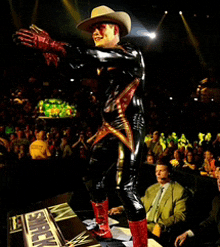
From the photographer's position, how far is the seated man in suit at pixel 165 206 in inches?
106

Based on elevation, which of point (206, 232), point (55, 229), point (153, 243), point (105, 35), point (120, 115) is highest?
point (105, 35)

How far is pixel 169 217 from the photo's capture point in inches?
110

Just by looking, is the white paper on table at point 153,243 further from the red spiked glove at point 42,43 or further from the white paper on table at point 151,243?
the red spiked glove at point 42,43

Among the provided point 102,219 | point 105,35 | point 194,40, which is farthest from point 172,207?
point 194,40

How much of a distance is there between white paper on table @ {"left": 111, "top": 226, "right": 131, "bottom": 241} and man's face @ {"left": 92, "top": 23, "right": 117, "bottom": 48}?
152 centimetres

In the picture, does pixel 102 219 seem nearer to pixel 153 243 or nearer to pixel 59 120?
pixel 153 243

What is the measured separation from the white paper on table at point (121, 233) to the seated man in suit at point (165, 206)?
433mm

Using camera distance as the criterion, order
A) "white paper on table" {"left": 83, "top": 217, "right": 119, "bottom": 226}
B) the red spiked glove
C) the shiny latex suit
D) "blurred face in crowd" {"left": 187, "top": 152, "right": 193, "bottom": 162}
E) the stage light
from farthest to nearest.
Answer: the stage light < "blurred face in crowd" {"left": 187, "top": 152, "right": 193, "bottom": 162} < "white paper on table" {"left": 83, "top": 217, "right": 119, "bottom": 226} < the shiny latex suit < the red spiked glove

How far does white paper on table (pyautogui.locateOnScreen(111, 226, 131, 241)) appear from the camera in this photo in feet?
7.24

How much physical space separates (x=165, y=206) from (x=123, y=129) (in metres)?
1.48

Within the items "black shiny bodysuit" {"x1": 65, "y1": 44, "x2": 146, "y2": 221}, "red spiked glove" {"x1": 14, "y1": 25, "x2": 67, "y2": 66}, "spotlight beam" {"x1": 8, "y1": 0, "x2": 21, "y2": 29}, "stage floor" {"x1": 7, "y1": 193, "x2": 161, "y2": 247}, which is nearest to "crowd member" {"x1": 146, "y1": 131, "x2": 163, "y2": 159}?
"stage floor" {"x1": 7, "y1": 193, "x2": 161, "y2": 247}

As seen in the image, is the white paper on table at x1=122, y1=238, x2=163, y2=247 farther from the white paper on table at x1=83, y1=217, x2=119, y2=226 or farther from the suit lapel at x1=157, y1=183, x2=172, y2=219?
the suit lapel at x1=157, y1=183, x2=172, y2=219

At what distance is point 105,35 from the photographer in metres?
1.84

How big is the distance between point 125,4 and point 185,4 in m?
1.23
